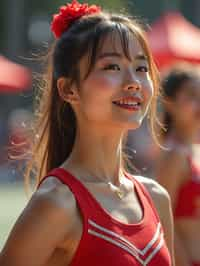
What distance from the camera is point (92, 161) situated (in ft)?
10.3

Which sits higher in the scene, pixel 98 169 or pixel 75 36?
pixel 75 36

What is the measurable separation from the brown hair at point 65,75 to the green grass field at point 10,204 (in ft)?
27.6

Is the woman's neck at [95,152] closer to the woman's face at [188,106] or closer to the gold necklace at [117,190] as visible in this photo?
the gold necklace at [117,190]

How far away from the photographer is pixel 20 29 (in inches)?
1379

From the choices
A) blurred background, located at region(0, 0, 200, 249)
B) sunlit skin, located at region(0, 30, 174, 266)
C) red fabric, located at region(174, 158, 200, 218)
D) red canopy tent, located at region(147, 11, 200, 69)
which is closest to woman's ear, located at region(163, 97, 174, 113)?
red fabric, located at region(174, 158, 200, 218)

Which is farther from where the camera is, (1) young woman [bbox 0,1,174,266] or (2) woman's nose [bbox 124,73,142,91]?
(2) woman's nose [bbox 124,73,142,91]

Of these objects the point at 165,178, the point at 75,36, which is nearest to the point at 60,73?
the point at 75,36

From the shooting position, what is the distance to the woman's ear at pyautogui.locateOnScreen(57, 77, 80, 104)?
3137mm

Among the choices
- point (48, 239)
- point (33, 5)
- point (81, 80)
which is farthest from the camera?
point (33, 5)

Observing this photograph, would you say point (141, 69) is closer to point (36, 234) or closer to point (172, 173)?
point (36, 234)

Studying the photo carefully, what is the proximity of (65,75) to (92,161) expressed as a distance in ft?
0.87

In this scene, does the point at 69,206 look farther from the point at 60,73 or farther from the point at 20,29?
the point at 20,29

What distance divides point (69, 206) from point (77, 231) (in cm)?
7

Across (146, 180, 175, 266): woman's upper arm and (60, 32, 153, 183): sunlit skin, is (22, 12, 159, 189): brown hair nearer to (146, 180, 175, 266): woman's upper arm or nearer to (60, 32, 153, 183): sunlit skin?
(60, 32, 153, 183): sunlit skin
